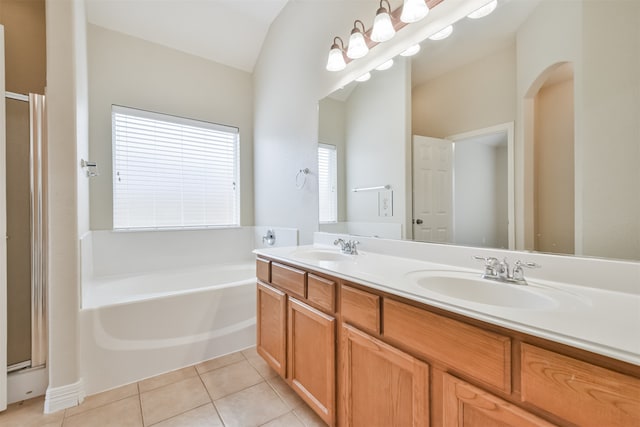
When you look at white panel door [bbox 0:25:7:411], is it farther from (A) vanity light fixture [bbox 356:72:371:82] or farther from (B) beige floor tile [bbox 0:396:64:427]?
(A) vanity light fixture [bbox 356:72:371:82]

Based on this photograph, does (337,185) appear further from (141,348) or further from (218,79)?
(218,79)

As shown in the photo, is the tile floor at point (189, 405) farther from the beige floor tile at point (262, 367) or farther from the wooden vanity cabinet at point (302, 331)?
the wooden vanity cabinet at point (302, 331)

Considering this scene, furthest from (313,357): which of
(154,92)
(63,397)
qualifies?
(154,92)

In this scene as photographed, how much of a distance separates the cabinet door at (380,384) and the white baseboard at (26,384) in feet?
6.11

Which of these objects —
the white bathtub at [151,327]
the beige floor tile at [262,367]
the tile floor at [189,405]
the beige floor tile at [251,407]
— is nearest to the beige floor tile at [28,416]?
the tile floor at [189,405]

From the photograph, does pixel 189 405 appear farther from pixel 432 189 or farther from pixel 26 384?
pixel 432 189

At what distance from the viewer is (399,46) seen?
1.61m

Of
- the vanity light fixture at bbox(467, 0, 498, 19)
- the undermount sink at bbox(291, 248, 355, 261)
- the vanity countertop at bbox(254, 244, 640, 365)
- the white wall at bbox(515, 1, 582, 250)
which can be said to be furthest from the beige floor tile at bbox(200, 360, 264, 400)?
the vanity light fixture at bbox(467, 0, 498, 19)

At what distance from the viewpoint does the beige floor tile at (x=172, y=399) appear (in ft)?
4.99

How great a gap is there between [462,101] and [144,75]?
284cm

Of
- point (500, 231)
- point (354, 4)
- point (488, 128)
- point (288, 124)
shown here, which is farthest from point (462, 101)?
point (288, 124)

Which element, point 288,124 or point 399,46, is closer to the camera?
point 399,46

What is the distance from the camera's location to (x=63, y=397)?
1562 mm

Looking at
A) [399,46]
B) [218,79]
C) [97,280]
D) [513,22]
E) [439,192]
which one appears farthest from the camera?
[218,79]
